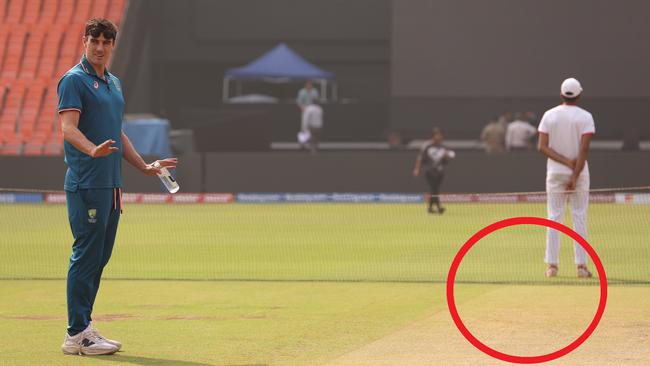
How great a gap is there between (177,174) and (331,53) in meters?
13.6

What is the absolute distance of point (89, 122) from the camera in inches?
397

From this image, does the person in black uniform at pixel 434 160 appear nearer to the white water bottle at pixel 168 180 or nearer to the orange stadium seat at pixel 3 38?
the orange stadium seat at pixel 3 38

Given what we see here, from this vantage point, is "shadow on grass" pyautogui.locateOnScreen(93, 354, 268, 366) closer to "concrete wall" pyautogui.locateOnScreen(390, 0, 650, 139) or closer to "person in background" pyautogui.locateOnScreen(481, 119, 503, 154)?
"person in background" pyautogui.locateOnScreen(481, 119, 503, 154)

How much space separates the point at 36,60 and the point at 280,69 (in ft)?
22.3

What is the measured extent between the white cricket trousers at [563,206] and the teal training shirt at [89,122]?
21.9 feet

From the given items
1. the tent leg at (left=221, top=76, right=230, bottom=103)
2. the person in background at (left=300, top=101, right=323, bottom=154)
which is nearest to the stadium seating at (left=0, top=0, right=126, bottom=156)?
the tent leg at (left=221, top=76, right=230, bottom=103)

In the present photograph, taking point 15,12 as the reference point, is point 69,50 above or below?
below

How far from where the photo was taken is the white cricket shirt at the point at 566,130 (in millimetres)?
15727

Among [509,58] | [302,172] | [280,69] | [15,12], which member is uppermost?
[15,12]

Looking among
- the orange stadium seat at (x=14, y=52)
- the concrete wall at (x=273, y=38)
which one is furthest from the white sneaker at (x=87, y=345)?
the concrete wall at (x=273, y=38)

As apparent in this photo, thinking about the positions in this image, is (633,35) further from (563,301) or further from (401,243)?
(563,301)

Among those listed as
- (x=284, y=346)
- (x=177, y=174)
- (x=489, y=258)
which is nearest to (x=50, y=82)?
(x=177, y=174)

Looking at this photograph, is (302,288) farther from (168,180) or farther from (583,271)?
(168,180)

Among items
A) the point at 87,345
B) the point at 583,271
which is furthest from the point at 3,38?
the point at 87,345
